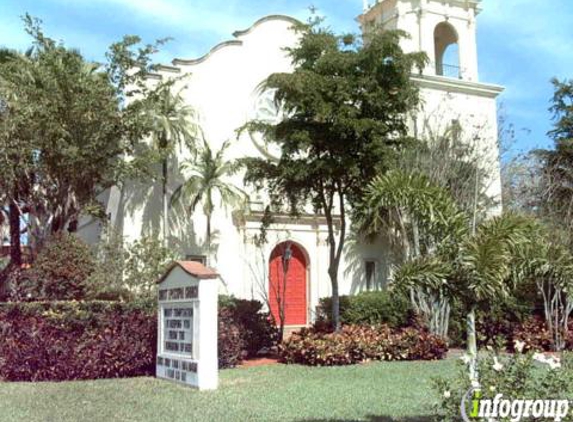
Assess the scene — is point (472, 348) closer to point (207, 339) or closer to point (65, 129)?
point (207, 339)

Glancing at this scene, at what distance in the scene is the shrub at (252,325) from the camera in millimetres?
14125

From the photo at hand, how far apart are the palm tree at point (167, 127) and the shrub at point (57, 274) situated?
4201 millimetres

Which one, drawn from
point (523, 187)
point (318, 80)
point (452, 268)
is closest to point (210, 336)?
point (452, 268)

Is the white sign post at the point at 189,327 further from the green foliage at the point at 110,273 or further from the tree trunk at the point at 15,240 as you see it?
the tree trunk at the point at 15,240

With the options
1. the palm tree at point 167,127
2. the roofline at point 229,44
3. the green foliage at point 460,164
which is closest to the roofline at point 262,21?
the roofline at point 229,44

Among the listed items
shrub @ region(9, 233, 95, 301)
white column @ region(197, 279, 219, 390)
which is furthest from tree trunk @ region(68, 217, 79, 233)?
white column @ region(197, 279, 219, 390)

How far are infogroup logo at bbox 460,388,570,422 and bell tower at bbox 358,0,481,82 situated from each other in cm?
2012

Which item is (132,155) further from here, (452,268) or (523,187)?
(452,268)

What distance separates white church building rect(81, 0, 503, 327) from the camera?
20.2m

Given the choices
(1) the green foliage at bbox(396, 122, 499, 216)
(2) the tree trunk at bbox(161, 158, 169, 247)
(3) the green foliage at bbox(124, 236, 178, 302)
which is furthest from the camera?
(2) the tree trunk at bbox(161, 158, 169, 247)

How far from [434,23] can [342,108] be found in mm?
13807

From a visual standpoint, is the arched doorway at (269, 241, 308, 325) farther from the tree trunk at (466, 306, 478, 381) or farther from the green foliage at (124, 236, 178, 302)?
the tree trunk at (466, 306, 478, 381)

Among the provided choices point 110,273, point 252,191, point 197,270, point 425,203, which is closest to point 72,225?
point 110,273

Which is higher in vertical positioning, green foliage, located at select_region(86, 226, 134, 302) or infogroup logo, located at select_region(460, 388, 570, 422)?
green foliage, located at select_region(86, 226, 134, 302)
